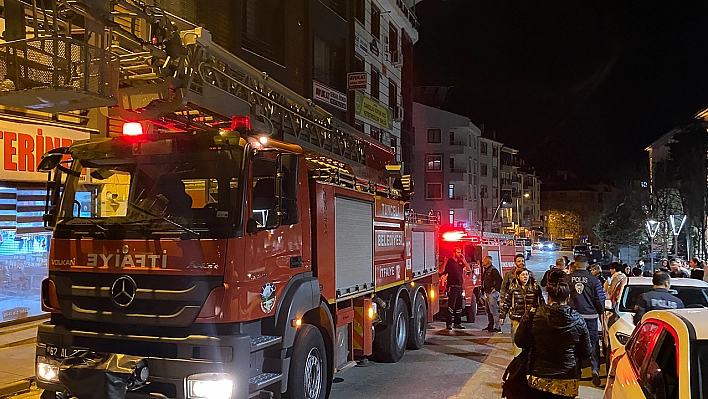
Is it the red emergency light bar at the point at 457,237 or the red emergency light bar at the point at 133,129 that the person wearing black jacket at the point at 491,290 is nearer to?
the red emergency light bar at the point at 457,237

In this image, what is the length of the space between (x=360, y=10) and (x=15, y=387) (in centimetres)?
2034

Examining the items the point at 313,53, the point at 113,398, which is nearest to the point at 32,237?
the point at 113,398

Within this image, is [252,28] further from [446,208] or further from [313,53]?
[446,208]

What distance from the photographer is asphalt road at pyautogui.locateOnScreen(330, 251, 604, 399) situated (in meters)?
7.74

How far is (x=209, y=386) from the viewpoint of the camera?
4.74 meters

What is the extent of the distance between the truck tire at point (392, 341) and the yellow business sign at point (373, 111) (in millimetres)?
14043

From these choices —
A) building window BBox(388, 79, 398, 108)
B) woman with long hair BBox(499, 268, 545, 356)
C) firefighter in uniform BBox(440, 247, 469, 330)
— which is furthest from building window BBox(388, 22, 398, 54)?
woman with long hair BBox(499, 268, 545, 356)

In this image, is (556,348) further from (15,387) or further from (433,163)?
(433,163)

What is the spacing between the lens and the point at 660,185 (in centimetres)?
4647

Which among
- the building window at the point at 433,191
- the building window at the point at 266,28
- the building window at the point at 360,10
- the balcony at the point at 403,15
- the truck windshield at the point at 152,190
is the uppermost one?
the balcony at the point at 403,15

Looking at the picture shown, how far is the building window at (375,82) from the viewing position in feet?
87.0

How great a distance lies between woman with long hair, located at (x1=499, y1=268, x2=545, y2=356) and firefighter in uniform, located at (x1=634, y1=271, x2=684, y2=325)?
1154 millimetres

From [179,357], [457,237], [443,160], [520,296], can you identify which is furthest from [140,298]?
[443,160]

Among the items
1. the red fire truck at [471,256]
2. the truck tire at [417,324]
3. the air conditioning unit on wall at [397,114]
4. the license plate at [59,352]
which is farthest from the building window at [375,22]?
the license plate at [59,352]
